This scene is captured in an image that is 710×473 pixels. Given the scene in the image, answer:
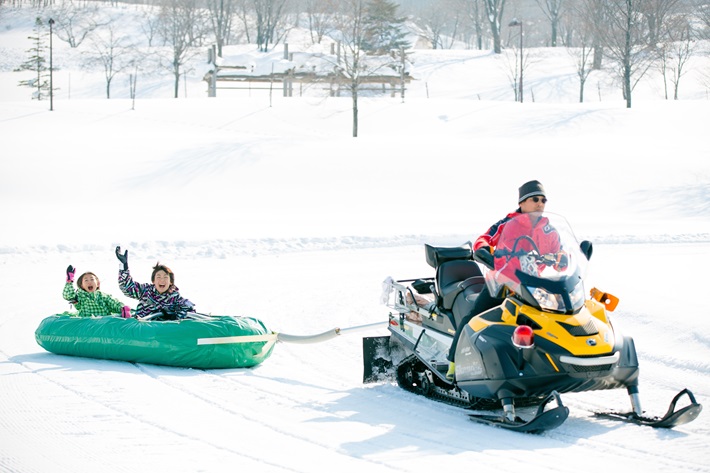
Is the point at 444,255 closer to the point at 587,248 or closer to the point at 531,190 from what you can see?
the point at 531,190

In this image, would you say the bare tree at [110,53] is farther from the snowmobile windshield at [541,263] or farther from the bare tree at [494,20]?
the snowmobile windshield at [541,263]

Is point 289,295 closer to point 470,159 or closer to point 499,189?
point 499,189

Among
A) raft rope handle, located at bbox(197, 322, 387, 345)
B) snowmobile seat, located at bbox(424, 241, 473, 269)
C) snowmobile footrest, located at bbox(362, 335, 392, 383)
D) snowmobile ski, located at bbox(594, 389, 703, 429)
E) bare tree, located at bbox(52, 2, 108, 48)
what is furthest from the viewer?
bare tree, located at bbox(52, 2, 108, 48)

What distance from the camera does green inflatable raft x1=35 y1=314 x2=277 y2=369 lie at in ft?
28.6

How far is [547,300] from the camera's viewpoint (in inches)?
258

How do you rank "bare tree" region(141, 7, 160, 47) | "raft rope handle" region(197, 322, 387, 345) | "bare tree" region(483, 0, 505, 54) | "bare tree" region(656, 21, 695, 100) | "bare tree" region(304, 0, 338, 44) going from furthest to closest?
1. "bare tree" region(141, 7, 160, 47)
2. "bare tree" region(483, 0, 505, 54)
3. "bare tree" region(304, 0, 338, 44)
4. "bare tree" region(656, 21, 695, 100)
5. "raft rope handle" region(197, 322, 387, 345)

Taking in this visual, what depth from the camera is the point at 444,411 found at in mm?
7340

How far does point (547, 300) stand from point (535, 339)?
31 centimetres

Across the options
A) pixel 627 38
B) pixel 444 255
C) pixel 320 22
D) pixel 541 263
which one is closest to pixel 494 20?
pixel 320 22

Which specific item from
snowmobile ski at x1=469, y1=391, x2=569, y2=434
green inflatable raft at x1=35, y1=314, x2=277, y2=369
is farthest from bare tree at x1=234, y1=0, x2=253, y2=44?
snowmobile ski at x1=469, y1=391, x2=569, y2=434

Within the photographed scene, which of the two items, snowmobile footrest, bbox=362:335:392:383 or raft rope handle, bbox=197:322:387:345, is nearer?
snowmobile footrest, bbox=362:335:392:383

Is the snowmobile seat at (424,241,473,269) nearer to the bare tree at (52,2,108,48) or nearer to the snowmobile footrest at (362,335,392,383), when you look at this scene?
the snowmobile footrest at (362,335,392,383)

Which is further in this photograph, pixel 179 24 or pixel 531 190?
pixel 179 24

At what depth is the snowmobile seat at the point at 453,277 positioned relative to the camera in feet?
25.4
